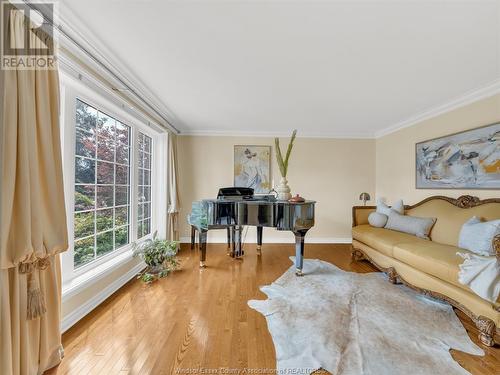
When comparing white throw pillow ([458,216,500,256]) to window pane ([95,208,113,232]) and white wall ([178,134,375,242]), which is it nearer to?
white wall ([178,134,375,242])

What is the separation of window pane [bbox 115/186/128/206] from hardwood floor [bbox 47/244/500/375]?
3.31 feet

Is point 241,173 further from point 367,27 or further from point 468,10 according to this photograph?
point 468,10

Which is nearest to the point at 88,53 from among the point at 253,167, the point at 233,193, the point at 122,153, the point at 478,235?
the point at 122,153

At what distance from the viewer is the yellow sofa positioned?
5.69 feet

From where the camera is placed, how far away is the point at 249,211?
2777 mm

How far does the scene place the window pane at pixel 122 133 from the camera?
8.91 feet

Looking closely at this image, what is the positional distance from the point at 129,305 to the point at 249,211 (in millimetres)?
1601

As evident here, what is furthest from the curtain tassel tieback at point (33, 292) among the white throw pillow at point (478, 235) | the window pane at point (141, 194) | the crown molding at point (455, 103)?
the crown molding at point (455, 103)

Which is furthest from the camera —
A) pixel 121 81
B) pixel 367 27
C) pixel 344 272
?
pixel 344 272

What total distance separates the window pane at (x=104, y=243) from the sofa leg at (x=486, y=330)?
11.7ft

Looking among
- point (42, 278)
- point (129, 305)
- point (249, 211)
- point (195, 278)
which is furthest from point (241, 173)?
point (42, 278)

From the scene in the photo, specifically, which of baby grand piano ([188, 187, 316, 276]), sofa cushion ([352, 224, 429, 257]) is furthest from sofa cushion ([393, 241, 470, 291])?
baby grand piano ([188, 187, 316, 276])

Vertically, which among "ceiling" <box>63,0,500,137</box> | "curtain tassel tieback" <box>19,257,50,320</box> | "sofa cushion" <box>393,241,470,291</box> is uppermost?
"ceiling" <box>63,0,500,137</box>

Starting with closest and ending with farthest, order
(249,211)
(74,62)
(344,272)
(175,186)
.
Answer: (74,62)
(249,211)
(344,272)
(175,186)
